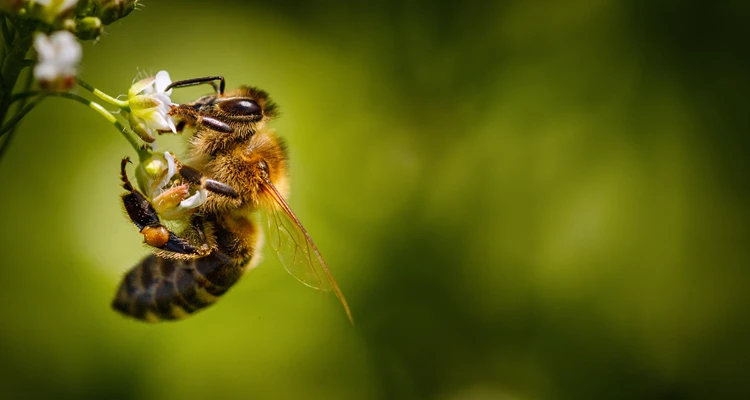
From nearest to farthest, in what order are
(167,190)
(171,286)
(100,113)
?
(100,113) < (167,190) < (171,286)

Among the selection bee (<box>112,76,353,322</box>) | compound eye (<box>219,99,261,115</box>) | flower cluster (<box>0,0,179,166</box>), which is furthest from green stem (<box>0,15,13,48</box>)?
compound eye (<box>219,99,261,115</box>)

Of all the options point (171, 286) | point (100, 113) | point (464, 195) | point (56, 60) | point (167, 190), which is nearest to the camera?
point (56, 60)

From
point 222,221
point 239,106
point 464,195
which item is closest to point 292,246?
point 222,221

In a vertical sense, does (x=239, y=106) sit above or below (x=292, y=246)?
above

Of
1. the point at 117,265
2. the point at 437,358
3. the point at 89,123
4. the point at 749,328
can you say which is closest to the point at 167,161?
the point at 117,265

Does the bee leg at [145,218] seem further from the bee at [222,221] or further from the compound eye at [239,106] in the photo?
the compound eye at [239,106]

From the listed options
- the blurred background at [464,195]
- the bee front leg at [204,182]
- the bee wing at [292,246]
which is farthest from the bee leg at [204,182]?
the blurred background at [464,195]

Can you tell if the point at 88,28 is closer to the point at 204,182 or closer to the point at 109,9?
the point at 109,9
